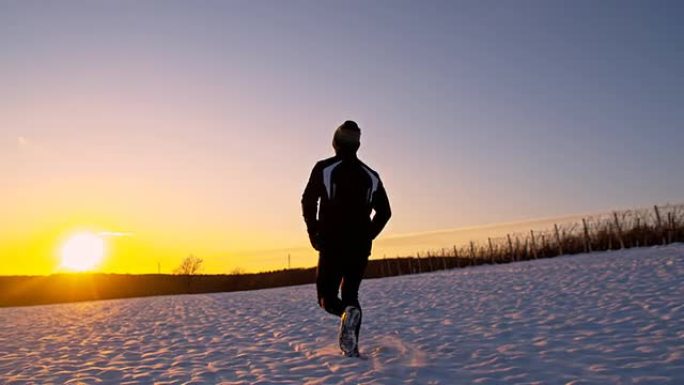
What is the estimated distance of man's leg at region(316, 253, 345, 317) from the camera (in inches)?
226

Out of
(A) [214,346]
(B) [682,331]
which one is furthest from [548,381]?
(A) [214,346]

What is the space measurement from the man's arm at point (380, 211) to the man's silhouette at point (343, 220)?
0.02 meters

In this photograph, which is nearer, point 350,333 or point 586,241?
point 350,333

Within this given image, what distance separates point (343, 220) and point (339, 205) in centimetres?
15

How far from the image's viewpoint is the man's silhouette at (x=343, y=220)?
18.5ft

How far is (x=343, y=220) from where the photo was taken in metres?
5.66

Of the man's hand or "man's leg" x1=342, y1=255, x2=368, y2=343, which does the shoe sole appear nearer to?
"man's leg" x1=342, y1=255, x2=368, y2=343

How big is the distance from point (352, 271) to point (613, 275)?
9528 millimetres

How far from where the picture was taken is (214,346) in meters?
8.03

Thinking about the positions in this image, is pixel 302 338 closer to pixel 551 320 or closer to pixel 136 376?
pixel 136 376

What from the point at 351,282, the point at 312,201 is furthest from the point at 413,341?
the point at 312,201

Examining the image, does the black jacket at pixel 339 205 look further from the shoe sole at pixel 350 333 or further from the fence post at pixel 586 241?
the fence post at pixel 586 241

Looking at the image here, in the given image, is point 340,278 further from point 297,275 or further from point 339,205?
point 297,275

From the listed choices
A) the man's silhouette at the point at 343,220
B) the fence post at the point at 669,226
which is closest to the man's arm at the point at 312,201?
the man's silhouette at the point at 343,220
